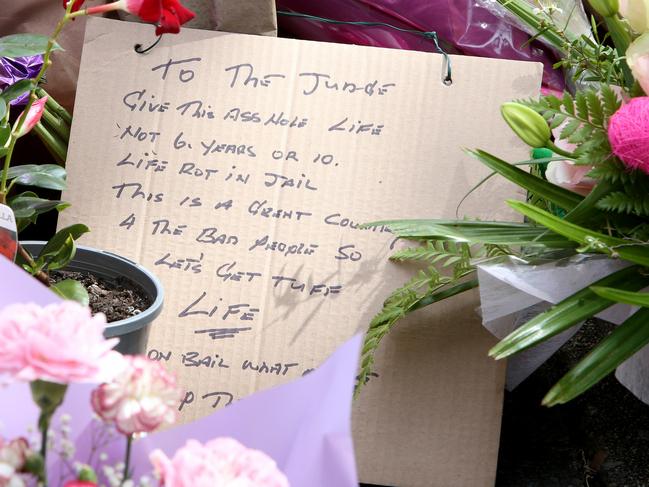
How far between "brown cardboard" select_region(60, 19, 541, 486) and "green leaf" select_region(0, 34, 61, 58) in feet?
0.53

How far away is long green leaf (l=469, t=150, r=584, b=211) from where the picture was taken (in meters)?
0.86

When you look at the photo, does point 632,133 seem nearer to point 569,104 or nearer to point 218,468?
point 569,104

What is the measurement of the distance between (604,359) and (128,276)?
463 millimetres

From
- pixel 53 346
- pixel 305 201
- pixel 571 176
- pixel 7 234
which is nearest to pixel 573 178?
pixel 571 176

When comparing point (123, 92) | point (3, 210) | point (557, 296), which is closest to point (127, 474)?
point (3, 210)

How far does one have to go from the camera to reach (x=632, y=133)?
Answer: 71 cm

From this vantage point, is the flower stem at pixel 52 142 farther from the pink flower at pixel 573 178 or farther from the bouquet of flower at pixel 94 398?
the bouquet of flower at pixel 94 398

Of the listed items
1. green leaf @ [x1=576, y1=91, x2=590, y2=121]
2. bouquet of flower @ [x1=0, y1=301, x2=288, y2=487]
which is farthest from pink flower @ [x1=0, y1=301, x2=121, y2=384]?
green leaf @ [x1=576, y1=91, x2=590, y2=121]

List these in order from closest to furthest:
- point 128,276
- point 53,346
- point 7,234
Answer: point 53,346 < point 7,234 < point 128,276

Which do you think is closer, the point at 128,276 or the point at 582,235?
the point at 582,235

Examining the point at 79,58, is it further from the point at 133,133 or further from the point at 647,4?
the point at 647,4

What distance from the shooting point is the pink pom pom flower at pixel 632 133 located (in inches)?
27.9

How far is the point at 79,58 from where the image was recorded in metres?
1.05

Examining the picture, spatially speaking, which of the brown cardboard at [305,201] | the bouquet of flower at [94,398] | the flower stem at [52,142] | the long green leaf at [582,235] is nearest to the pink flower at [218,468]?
the bouquet of flower at [94,398]
